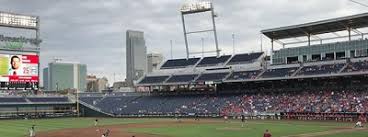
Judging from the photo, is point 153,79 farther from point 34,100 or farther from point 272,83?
point 272,83

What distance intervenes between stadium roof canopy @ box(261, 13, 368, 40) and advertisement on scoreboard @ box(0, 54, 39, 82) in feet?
128

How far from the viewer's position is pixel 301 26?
248ft

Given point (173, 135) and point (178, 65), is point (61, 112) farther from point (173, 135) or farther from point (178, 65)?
point (173, 135)

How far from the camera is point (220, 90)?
93.6m

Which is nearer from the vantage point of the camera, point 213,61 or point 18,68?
point 18,68

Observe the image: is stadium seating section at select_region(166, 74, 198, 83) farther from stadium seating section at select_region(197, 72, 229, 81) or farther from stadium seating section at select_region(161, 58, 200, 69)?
stadium seating section at select_region(161, 58, 200, 69)

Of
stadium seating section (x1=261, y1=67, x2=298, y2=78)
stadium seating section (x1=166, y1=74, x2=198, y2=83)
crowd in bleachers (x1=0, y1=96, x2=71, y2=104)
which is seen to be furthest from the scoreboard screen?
stadium seating section (x1=261, y1=67, x2=298, y2=78)

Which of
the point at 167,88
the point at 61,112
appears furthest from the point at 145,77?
the point at 61,112

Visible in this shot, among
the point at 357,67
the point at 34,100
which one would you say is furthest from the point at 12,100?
the point at 357,67

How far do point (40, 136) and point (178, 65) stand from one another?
56.8 meters

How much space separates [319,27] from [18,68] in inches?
1911

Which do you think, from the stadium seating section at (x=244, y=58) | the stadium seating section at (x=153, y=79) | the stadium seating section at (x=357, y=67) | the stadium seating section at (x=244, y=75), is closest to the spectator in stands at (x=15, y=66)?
the stadium seating section at (x=153, y=79)

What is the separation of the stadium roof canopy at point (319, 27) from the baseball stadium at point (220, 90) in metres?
0.15

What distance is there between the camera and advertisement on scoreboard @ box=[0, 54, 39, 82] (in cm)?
7725
